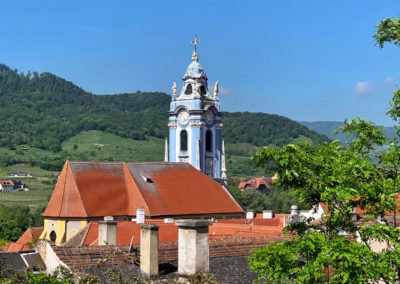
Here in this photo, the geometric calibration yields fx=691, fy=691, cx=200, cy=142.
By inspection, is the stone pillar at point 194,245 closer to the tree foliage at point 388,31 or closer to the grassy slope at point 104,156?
the tree foliage at point 388,31

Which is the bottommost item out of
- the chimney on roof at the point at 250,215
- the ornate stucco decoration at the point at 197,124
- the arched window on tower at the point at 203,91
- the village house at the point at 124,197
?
the chimney on roof at the point at 250,215

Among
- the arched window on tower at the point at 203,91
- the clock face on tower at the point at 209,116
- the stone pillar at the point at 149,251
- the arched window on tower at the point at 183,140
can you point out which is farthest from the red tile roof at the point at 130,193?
the stone pillar at the point at 149,251

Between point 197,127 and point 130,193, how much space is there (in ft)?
66.8

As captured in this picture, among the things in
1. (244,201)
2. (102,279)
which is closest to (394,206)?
(102,279)

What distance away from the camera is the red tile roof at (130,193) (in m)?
40.5

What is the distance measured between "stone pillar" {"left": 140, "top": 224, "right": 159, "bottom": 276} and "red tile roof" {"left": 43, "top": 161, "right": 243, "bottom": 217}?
22.3 meters

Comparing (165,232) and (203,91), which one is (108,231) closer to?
(165,232)

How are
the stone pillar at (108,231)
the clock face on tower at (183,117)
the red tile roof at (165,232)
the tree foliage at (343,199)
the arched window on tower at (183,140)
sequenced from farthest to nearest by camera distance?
the clock face on tower at (183,117) → the arched window on tower at (183,140) → the red tile roof at (165,232) → the stone pillar at (108,231) → the tree foliage at (343,199)

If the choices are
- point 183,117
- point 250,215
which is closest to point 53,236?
point 250,215

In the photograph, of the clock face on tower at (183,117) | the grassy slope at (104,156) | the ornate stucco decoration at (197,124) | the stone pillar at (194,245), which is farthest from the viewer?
the grassy slope at (104,156)

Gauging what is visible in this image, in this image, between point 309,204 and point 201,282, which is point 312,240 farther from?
point 201,282

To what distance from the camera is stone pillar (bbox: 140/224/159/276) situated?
17.5 m

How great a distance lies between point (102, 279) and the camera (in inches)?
693

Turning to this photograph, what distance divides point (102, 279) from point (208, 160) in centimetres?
4494
